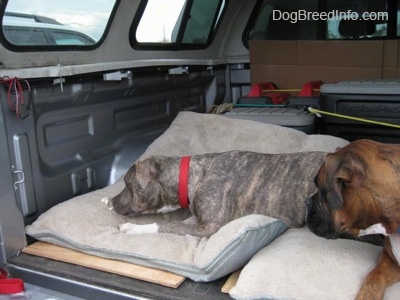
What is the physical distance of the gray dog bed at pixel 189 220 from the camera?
7.75 feet

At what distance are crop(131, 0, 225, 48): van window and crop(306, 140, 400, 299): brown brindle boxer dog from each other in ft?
8.38

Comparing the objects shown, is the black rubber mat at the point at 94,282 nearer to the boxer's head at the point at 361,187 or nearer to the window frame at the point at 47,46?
the boxer's head at the point at 361,187

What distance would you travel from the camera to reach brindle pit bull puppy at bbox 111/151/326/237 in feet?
9.50

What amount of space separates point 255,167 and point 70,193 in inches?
51.6

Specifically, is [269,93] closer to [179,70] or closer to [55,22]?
[179,70]

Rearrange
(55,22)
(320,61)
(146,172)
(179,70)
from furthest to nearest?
(320,61)
(179,70)
(55,22)
(146,172)

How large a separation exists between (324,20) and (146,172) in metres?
2.96

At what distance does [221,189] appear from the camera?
2988mm

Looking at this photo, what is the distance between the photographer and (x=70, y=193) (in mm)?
3359

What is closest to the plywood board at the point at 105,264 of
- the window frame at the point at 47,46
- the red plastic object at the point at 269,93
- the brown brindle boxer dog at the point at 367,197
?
the brown brindle boxer dog at the point at 367,197

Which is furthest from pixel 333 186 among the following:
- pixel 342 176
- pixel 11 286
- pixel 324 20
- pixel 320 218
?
pixel 324 20

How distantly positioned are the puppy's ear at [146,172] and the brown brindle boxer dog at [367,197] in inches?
48.8

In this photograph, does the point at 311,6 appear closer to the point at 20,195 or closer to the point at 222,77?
the point at 222,77

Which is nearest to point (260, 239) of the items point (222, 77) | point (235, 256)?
point (235, 256)
